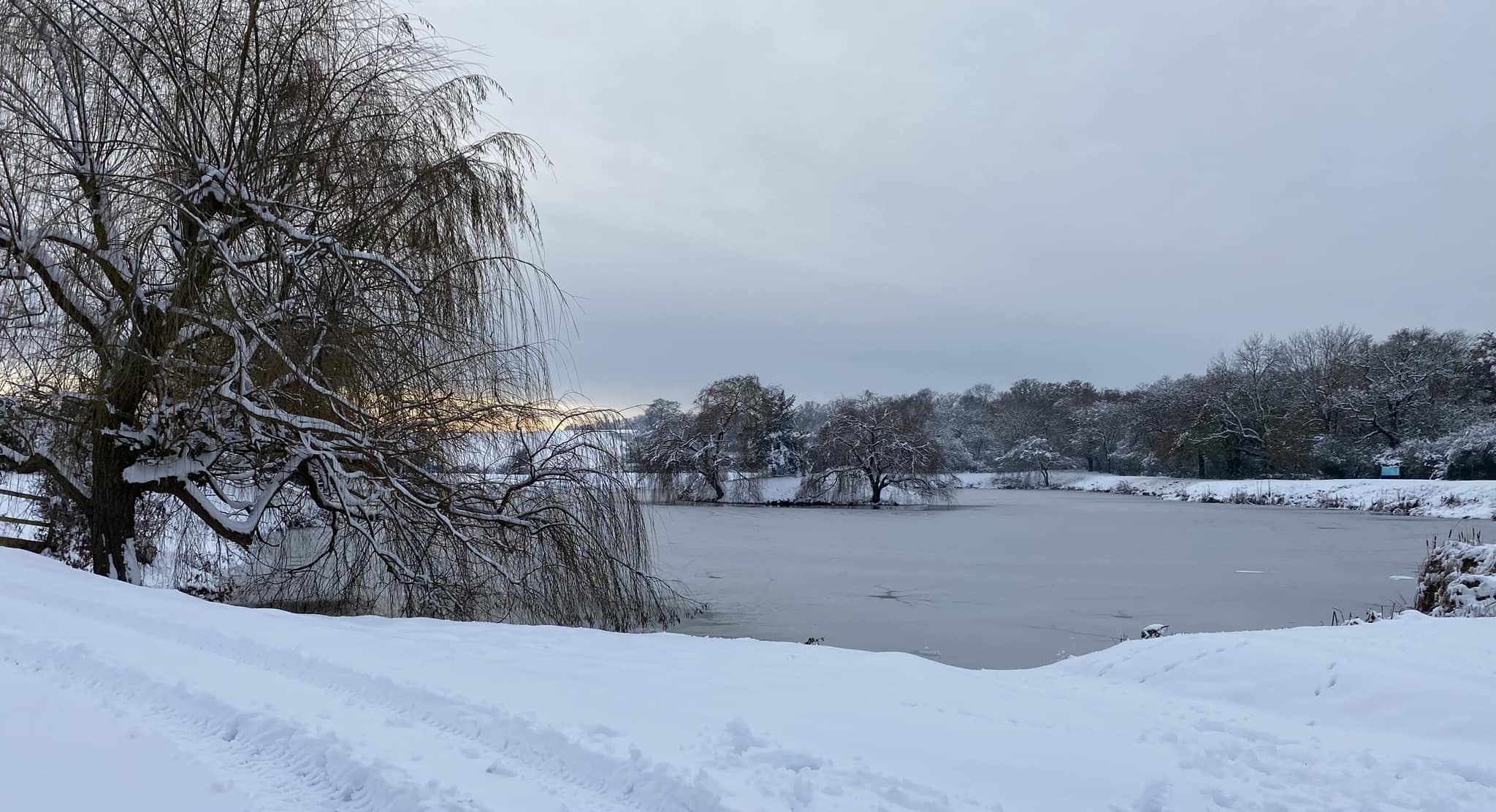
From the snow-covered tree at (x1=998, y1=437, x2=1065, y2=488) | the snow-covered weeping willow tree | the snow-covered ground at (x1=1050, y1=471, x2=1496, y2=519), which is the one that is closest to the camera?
the snow-covered weeping willow tree

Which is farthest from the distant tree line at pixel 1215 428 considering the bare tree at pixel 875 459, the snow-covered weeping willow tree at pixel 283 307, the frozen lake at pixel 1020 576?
the snow-covered weeping willow tree at pixel 283 307

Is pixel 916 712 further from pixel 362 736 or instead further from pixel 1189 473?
pixel 1189 473

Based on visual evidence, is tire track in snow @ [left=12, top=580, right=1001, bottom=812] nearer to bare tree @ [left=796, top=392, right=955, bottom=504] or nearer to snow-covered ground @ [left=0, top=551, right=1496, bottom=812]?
snow-covered ground @ [left=0, top=551, right=1496, bottom=812]

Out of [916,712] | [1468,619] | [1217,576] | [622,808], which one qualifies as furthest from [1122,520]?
[622,808]

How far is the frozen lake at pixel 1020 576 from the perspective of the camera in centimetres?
825

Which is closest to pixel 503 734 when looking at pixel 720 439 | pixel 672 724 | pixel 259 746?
pixel 672 724

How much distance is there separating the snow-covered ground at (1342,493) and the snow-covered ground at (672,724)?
896 inches

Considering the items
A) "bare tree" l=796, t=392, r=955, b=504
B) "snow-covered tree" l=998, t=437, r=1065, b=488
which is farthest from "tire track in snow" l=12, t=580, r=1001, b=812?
"snow-covered tree" l=998, t=437, r=1065, b=488

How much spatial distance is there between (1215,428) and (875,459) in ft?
60.2

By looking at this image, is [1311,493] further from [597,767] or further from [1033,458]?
[597,767]

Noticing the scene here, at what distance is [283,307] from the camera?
20.1 ft

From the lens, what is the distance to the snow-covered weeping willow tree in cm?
583

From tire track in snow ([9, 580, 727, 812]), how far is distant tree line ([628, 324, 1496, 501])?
1954cm

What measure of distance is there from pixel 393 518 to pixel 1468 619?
695 cm
